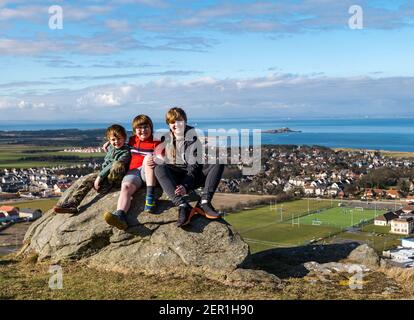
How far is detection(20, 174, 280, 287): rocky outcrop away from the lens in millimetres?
8469

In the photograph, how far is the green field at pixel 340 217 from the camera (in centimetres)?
4381

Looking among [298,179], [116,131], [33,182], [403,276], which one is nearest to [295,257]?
[403,276]

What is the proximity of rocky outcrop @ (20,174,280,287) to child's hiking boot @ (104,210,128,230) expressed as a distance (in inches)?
11.9

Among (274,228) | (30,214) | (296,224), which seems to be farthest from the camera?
(30,214)

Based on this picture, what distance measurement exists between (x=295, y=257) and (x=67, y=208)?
194 inches

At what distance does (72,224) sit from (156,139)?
7.85 ft

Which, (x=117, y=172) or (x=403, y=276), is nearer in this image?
(x=403, y=276)

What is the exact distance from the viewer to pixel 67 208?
9766mm

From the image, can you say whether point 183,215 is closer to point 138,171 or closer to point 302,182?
point 138,171

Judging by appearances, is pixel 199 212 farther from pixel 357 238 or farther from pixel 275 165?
pixel 275 165

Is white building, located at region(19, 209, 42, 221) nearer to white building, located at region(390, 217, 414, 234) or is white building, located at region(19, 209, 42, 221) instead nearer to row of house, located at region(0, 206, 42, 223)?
row of house, located at region(0, 206, 42, 223)

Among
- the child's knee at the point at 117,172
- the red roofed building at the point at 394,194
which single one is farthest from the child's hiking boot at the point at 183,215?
the red roofed building at the point at 394,194
